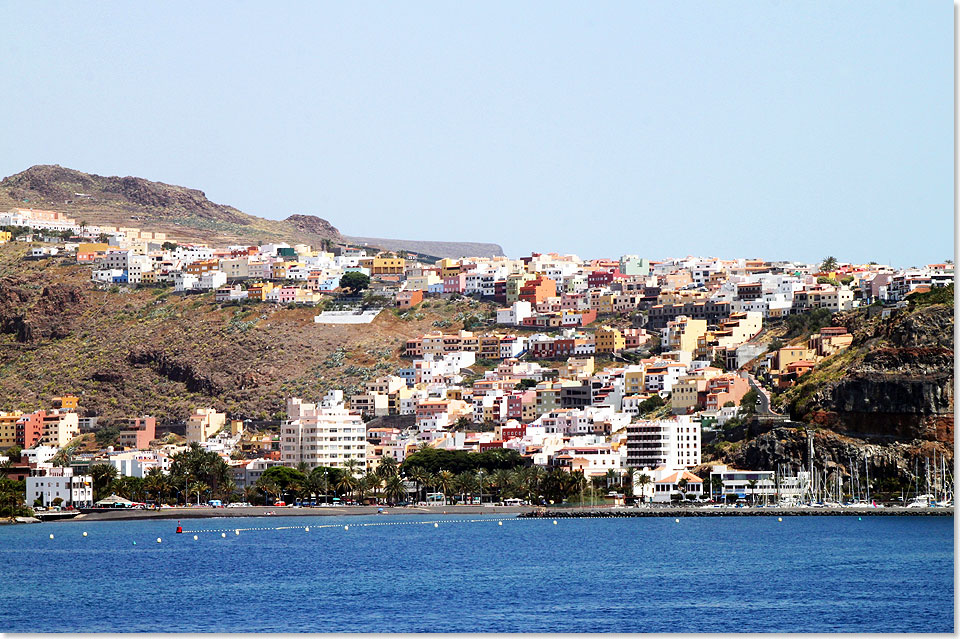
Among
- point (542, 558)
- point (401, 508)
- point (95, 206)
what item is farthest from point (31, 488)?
point (95, 206)

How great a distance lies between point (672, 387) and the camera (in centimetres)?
8962

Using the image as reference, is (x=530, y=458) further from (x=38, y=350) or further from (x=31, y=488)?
(x=38, y=350)

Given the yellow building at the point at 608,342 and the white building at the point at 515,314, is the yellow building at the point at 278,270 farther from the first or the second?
the yellow building at the point at 608,342

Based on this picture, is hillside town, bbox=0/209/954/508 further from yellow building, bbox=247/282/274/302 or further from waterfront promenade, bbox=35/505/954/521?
waterfront promenade, bbox=35/505/954/521

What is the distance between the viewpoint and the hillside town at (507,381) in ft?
257

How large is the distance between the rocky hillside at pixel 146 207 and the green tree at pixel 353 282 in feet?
163

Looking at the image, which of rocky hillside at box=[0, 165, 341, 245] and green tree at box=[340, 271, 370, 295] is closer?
green tree at box=[340, 271, 370, 295]

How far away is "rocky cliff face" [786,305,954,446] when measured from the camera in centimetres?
7056

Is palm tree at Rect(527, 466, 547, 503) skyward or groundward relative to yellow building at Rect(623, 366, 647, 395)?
groundward

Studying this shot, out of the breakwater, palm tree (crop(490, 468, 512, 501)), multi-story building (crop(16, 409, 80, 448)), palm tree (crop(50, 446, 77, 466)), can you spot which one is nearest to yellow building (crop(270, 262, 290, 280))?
multi-story building (crop(16, 409, 80, 448))

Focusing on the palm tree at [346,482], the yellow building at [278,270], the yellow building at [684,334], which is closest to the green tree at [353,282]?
the yellow building at [278,270]

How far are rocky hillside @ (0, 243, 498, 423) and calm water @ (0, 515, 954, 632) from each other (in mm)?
42319

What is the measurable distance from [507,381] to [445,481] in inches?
847

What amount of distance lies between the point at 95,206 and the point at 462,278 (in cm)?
6896
